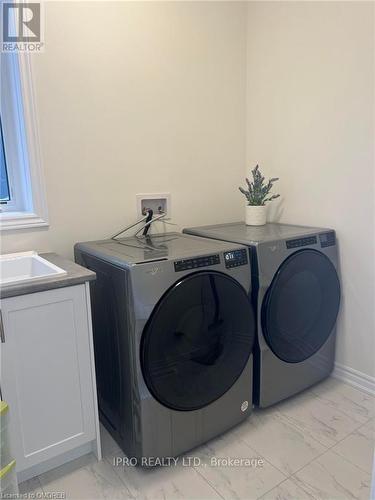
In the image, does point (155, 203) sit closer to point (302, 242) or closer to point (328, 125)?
point (302, 242)

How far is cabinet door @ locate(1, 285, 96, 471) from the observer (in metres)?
1.32

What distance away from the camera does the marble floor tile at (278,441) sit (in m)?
1.58

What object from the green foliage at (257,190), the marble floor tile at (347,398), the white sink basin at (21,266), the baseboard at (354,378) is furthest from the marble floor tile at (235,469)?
the green foliage at (257,190)

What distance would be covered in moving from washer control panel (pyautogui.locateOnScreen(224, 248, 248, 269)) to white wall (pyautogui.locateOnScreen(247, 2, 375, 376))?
28.3 inches

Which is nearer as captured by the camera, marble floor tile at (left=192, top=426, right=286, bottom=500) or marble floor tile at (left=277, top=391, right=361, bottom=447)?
marble floor tile at (left=192, top=426, right=286, bottom=500)

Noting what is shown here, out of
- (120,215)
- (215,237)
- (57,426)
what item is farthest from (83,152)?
(57,426)

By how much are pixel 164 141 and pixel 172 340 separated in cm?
121

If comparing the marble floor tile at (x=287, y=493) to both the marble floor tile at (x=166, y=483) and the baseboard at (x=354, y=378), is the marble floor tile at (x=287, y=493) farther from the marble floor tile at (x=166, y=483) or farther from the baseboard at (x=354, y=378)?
the baseboard at (x=354, y=378)

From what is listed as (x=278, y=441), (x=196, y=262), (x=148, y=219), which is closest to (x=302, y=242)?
(x=196, y=262)

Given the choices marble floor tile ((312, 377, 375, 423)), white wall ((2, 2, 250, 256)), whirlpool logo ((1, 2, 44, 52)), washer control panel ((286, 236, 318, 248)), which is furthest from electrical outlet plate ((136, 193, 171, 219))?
marble floor tile ((312, 377, 375, 423))

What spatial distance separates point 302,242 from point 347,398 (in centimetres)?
89

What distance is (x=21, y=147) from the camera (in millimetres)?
1771

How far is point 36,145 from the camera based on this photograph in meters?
1.75

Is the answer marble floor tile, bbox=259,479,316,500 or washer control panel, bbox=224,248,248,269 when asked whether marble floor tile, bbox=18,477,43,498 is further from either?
washer control panel, bbox=224,248,248,269
